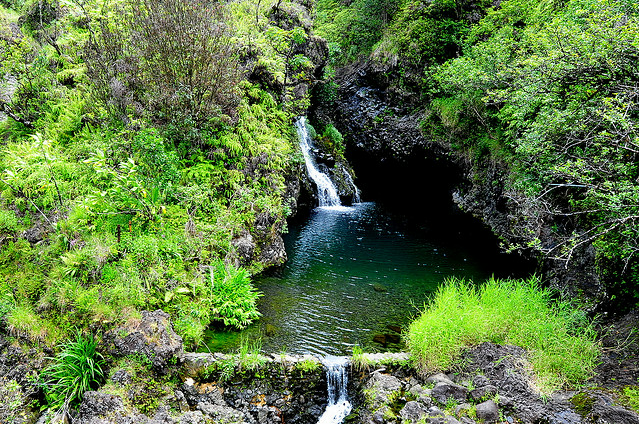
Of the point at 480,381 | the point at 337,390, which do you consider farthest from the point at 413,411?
the point at 337,390

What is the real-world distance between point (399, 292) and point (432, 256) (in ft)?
14.2

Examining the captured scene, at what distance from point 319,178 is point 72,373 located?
17.3 m

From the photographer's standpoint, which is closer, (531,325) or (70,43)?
(531,325)

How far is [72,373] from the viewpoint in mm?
4965

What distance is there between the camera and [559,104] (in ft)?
27.5

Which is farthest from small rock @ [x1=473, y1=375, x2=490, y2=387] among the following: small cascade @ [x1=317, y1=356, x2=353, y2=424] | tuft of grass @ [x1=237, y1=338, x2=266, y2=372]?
tuft of grass @ [x1=237, y1=338, x2=266, y2=372]

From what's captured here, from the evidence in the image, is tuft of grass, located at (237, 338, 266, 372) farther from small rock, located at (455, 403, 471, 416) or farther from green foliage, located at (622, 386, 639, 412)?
green foliage, located at (622, 386, 639, 412)

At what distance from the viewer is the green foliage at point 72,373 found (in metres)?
4.73

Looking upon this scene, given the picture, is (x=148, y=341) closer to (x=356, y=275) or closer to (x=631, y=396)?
(x=356, y=275)

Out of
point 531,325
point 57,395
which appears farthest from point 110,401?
point 531,325

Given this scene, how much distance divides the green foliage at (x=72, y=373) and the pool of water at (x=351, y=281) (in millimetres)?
2069

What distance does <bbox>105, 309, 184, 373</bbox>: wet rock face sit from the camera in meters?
5.45

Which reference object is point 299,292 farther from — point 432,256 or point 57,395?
point 432,256

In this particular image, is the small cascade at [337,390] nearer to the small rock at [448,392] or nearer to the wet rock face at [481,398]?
the wet rock face at [481,398]
